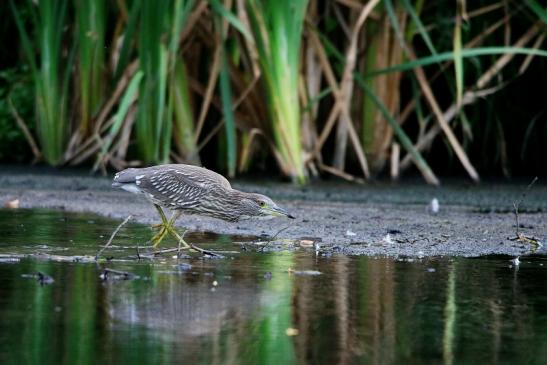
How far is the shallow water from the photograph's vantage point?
4.70 metres

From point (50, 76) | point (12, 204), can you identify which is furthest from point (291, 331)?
point (50, 76)

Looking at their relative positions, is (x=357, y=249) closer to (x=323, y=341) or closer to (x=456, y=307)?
(x=456, y=307)

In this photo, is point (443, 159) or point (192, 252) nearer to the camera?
point (192, 252)

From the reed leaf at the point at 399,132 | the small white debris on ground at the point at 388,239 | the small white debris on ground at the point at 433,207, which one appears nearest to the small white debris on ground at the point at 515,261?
the small white debris on ground at the point at 388,239

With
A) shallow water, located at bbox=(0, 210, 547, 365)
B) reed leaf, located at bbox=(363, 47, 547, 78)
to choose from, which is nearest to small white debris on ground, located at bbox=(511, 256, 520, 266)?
shallow water, located at bbox=(0, 210, 547, 365)

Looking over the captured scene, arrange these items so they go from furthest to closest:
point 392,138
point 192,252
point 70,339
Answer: point 392,138, point 192,252, point 70,339

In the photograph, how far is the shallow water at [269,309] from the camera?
4699 mm

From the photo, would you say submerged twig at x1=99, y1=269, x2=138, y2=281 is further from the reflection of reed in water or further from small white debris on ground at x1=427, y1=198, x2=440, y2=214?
small white debris on ground at x1=427, y1=198, x2=440, y2=214

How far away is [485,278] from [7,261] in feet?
8.45

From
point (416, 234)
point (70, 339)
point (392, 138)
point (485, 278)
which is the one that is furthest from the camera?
point (392, 138)

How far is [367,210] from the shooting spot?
10000 mm

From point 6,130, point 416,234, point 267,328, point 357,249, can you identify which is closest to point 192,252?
point 357,249

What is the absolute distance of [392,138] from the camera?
12.4m

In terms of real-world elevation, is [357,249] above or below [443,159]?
below
